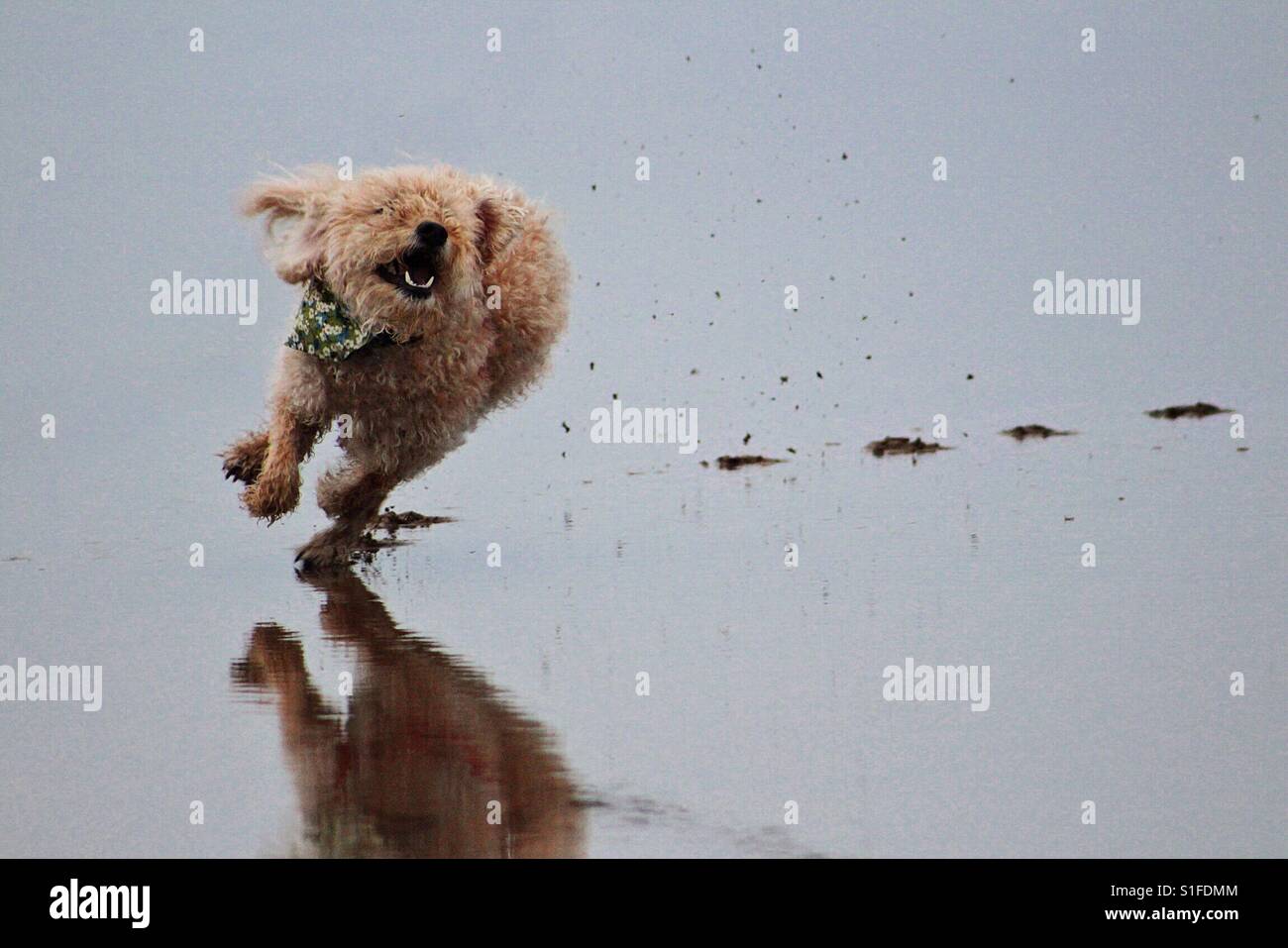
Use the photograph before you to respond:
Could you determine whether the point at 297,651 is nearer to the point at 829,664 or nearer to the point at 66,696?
the point at 66,696

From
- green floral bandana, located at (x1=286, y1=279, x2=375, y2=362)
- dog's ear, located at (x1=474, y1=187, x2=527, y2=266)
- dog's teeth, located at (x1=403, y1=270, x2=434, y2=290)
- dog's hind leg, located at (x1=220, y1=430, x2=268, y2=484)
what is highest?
dog's ear, located at (x1=474, y1=187, x2=527, y2=266)

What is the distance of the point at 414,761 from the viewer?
4852mm

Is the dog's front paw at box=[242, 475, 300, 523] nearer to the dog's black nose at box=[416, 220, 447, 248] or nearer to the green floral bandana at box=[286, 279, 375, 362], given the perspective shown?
the green floral bandana at box=[286, 279, 375, 362]

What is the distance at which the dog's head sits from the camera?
22.0ft

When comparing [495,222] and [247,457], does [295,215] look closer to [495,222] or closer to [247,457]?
[495,222]

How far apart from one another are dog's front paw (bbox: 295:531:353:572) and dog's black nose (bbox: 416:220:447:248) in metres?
1.86

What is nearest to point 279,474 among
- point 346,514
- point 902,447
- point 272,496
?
point 272,496

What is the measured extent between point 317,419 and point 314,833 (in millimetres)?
3311

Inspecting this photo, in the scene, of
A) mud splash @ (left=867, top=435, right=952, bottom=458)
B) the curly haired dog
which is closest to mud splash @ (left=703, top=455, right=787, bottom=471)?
mud splash @ (left=867, top=435, right=952, bottom=458)

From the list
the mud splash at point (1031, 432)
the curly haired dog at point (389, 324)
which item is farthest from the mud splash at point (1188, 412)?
the curly haired dog at point (389, 324)

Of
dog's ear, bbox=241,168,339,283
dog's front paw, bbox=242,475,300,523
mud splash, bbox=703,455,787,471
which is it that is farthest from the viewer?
mud splash, bbox=703,455,787,471
